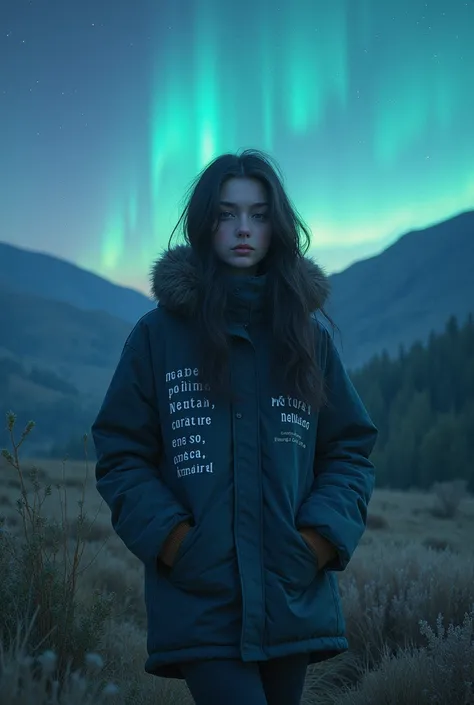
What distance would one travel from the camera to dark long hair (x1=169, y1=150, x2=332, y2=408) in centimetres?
258

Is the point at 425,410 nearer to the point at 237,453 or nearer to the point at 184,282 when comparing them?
the point at 184,282

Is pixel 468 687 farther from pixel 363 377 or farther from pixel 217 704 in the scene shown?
pixel 363 377

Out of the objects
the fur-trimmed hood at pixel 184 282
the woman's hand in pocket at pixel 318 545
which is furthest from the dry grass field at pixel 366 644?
the fur-trimmed hood at pixel 184 282

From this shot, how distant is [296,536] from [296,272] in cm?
95

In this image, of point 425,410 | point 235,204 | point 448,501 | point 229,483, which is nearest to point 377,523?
point 448,501

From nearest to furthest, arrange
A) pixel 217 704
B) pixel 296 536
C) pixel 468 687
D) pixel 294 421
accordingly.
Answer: pixel 217 704 → pixel 296 536 → pixel 294 421 → pixel 468 687

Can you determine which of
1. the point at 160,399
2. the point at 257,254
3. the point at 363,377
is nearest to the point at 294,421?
the point at 160,399

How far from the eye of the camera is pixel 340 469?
271 cm

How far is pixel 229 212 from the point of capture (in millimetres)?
2832

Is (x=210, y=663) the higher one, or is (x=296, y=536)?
(x=296, y=536)

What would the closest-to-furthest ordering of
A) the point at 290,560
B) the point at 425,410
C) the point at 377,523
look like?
the point at 290,560 → the point at 377,523 → the point at 425,410

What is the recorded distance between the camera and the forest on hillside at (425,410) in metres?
53.1

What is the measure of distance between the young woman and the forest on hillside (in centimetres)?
5114

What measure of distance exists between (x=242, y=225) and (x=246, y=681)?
1483mm
